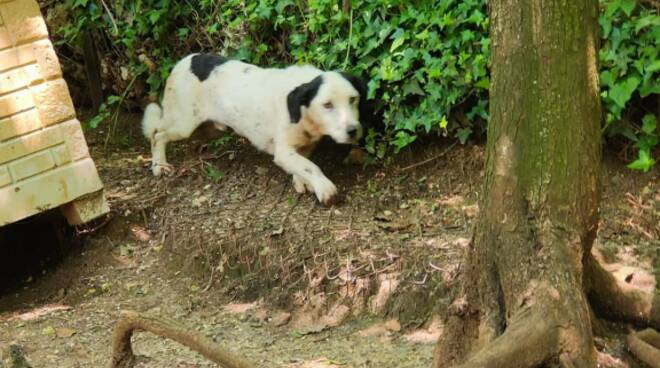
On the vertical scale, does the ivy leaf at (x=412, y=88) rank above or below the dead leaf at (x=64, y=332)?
above

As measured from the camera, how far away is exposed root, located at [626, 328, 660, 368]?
3.40m

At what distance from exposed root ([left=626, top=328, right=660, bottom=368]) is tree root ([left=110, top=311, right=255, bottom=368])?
1628mm

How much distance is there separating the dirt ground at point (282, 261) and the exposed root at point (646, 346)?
170mm

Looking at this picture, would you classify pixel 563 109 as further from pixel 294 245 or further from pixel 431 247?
pixel 294 245

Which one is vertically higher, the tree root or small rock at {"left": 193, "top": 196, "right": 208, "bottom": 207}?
the tree root

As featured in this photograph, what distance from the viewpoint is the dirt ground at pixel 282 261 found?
4832 mm

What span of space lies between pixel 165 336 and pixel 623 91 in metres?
2.95

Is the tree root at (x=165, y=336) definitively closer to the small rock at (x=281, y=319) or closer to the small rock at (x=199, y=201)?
the small rock at (x=281, y=319)

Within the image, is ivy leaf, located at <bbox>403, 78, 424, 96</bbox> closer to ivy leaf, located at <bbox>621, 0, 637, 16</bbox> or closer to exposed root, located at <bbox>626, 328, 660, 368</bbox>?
ivy leaf, located at <bbox>621, 0, 637, 16</bbox>

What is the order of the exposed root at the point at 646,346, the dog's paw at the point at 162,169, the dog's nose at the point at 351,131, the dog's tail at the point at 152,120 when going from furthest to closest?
the dog's tail at the point at 152,120, the dog's paw at the point at 162,169, the dog's nose at the point at 351,131, the exposed root at the point at 646,346

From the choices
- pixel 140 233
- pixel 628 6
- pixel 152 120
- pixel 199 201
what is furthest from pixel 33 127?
pixel 628 6

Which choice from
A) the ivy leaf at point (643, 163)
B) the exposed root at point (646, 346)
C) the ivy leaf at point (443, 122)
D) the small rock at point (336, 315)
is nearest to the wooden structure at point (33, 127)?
the small rock at point (336, 315)

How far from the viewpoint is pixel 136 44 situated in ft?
26.3

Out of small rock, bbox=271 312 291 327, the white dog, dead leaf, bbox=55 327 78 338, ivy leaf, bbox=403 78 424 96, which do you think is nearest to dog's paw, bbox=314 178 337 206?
the white dog
